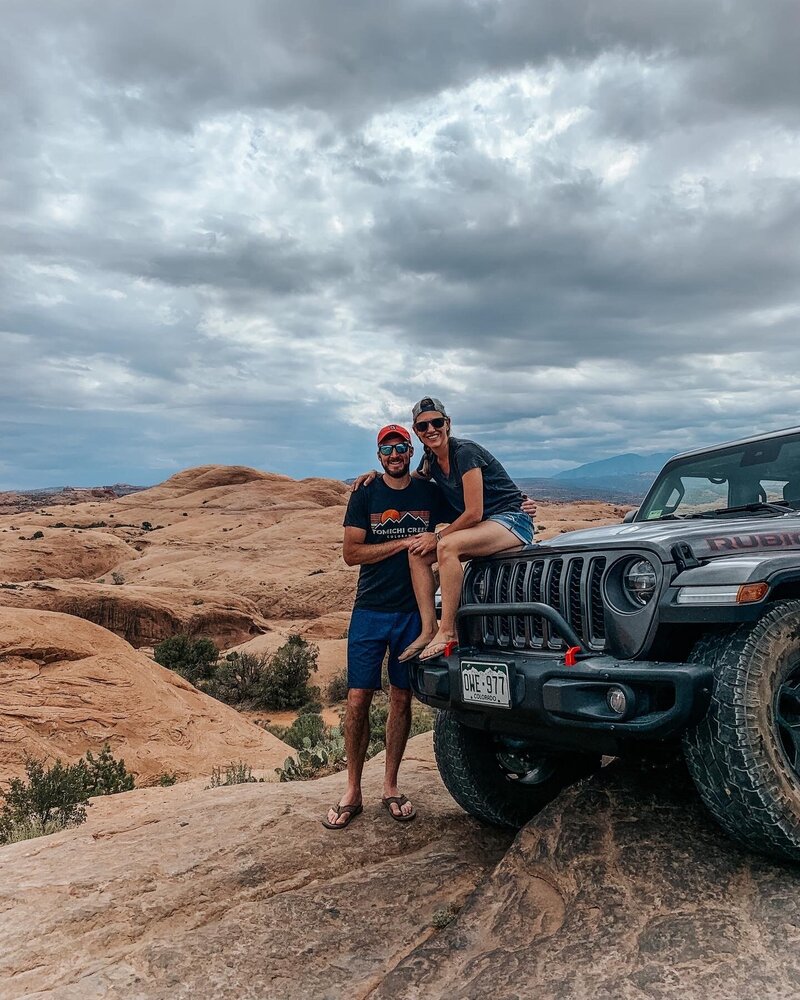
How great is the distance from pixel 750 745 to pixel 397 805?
94.5 inches

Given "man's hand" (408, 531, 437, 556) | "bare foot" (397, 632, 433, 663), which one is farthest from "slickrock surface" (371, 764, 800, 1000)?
"man's hand" (408, 531, 437, 556)

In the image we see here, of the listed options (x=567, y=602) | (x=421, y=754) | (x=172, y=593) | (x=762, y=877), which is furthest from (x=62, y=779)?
(x=172, y=593)

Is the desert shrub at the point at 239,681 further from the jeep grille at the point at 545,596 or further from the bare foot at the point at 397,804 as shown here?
the jeep grille at the point at 545,596

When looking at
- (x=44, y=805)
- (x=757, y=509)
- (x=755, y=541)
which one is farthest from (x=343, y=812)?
(x=44, y=805)

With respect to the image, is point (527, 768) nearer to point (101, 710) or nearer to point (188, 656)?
point (101, 710)

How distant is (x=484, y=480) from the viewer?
14.7 feet

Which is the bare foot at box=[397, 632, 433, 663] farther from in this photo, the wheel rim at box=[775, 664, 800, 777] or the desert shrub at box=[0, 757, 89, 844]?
the desert shrub at box=[0, 757, 89, 844]

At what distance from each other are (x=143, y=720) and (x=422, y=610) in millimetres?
7183

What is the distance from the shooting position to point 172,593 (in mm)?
20781

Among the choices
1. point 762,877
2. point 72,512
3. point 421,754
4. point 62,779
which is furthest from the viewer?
point 72,512

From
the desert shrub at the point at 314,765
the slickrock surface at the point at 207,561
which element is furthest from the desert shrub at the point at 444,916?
the slickrock surface at the point at 207,561

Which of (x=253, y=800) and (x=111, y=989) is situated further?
(x=253, y=800)

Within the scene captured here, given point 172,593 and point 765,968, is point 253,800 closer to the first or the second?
point 765,968

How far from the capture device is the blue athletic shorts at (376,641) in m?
4.63
